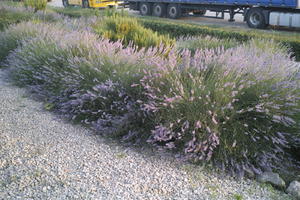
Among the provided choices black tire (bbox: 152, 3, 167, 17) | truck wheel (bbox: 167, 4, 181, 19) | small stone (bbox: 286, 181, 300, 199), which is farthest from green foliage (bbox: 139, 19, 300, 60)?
black tire (bbox: 152, 3, 167, 17)

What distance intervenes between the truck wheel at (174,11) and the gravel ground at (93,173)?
16.3 metres

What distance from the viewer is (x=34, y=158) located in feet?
13.3

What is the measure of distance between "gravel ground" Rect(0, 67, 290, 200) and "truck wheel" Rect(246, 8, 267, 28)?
13173 mm

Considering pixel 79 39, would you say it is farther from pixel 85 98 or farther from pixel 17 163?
pixel 17 163

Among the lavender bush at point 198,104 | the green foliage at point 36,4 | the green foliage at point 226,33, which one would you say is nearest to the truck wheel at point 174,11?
the green foliage at point 226,33

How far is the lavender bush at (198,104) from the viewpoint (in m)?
4.05

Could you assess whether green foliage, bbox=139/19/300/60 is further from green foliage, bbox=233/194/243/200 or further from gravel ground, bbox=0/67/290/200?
green foliage, bbox=233/194/243/200

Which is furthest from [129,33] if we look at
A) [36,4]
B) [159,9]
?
[159,9]

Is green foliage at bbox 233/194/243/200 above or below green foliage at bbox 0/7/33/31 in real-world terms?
below

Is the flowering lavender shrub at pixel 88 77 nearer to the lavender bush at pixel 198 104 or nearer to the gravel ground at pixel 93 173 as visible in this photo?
the lavender bush at pixel 198 104

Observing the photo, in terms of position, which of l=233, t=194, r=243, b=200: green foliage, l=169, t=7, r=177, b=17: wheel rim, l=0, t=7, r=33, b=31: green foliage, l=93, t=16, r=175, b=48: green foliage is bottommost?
l=233, t=194, r=243, b=200: green foliage

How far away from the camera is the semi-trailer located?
51.1 feet

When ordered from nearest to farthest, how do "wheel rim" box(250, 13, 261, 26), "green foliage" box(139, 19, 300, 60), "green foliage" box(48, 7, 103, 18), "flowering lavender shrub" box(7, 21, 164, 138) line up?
"flowering lavender shrub" box(7, 21, 164, 138)
"green foliage" box(139, 19, 300, 60)
"green foliage" box(48, 7, 103, 18)
"wheel rim" box(250, 13, 261, 26)

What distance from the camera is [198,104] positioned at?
4.17 metres
